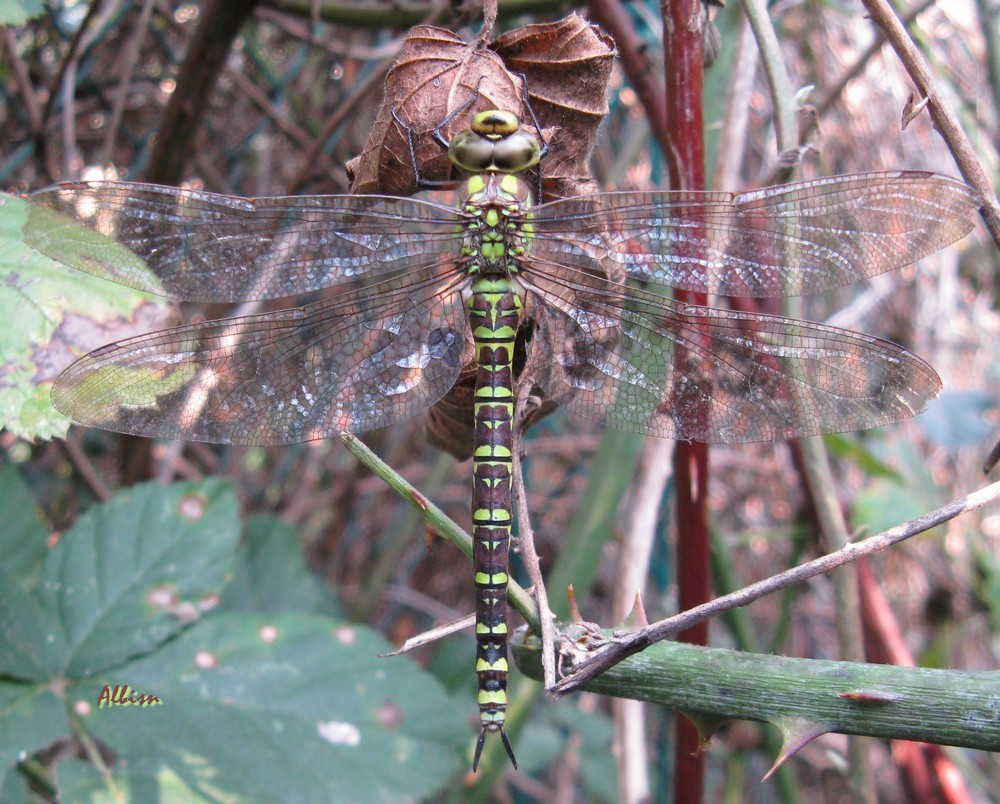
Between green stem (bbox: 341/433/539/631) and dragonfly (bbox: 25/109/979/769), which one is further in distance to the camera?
dragonfly (bbox: 25/109/979/769)

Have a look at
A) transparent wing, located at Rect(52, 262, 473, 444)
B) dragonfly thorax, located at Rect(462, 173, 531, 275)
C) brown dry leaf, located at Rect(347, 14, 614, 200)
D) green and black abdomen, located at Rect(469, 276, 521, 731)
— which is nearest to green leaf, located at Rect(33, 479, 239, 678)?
transparent wing, located at Rect(52, 262, 473, 444)

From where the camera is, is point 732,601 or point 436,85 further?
point 436,85

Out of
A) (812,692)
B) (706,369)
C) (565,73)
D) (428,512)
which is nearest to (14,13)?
(565,73)

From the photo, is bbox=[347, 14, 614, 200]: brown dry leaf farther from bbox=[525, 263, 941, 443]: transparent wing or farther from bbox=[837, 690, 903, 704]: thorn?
bbox=[837, 690, 903, 704]: thorn

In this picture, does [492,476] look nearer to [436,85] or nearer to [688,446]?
[688,446]

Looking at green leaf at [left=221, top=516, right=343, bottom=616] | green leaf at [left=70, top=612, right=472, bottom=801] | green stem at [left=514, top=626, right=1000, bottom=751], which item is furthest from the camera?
green leaf at [left=221, top=516, right=343, bottom=616]

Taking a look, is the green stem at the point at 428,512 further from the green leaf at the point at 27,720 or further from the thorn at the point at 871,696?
the green leaf at the point at 27,720
